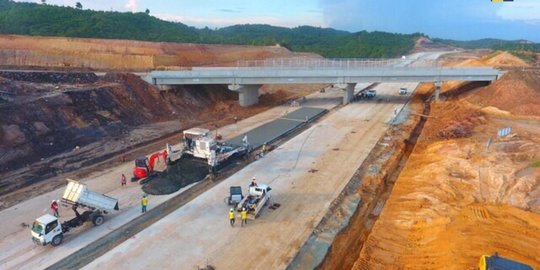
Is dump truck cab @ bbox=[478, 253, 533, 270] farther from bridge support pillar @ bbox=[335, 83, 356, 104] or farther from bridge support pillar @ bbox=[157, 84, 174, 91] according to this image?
bridge support pillar @ bbox=[157, 84, 174, 91]

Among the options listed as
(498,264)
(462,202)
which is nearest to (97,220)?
(498,264)

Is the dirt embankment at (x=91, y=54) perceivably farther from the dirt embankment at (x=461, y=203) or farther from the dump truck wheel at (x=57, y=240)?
the dirt embankment at (x=461, y=203)

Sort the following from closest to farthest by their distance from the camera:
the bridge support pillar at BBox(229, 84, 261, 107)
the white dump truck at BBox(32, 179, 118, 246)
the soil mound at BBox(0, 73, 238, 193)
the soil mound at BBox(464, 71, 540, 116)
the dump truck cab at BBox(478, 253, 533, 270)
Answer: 1. the dump truck cab at BBox(478, 253, 533, 270)
2. the white dump truck at BBox(32, 179, 118, 246)
3. the soil mound at BBox(0, 73, 238, 193)
4. the soil mound at BBox(464, 71, 540, 116)
5. the bridge support pillar at BBox(229, 84, 261, 107)

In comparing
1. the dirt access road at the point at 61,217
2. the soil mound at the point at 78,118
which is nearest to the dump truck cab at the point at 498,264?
the dirt access road at the point at 61,217

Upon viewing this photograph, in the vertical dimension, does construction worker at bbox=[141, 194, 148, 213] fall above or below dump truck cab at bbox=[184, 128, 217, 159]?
below

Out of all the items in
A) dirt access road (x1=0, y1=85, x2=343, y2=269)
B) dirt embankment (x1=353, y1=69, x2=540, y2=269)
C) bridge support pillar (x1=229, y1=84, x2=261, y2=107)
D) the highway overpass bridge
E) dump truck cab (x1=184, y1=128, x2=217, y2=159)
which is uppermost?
the highway overpass bridge

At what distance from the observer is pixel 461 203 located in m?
24.6

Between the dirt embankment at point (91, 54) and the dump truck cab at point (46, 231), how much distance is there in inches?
1707

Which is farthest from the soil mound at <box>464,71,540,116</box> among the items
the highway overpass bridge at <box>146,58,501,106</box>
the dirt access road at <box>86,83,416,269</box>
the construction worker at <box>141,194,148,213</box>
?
the construction worker at <box>141,194,148,213</box>

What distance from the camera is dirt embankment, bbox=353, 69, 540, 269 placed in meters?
19.0

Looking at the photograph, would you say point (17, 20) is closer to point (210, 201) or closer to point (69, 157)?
point (69, 157)

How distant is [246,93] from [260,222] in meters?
A: 35.5

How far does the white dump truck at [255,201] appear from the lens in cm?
2284

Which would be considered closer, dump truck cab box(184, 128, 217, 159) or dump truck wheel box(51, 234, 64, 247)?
dump truck wheel box(51, 234, 64, 247)
